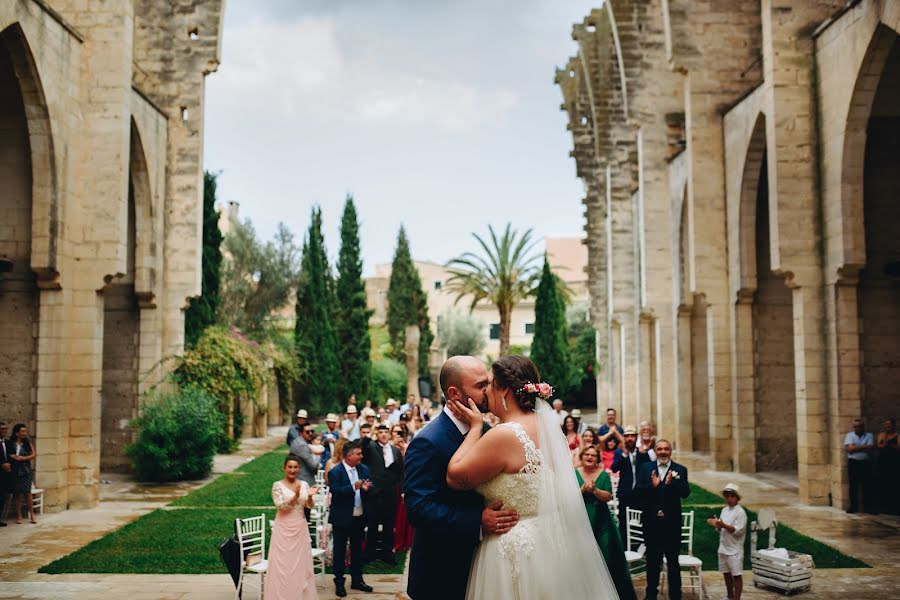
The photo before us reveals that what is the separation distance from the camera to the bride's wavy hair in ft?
14.3

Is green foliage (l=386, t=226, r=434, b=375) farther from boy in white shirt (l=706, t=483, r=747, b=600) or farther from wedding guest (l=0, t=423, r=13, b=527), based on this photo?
boy in white shirt (l=706, t=483, r=747, b=600)

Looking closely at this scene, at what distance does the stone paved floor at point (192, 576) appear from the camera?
925 cm

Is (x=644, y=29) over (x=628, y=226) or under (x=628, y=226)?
over

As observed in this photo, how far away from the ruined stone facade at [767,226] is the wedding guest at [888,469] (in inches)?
23.3

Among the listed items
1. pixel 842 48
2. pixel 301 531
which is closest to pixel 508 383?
pixel 301 531

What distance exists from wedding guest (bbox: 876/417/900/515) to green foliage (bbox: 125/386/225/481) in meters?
13.1

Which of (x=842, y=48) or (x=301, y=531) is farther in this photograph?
(x=842, y=48)

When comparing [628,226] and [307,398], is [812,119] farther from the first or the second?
[307,398]

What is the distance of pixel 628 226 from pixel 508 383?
94.9ft

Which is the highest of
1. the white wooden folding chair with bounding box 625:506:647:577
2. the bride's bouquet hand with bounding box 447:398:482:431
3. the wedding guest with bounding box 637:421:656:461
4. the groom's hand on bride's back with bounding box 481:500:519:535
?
the bride's bouquet hand with bounding box 447:398:482:431

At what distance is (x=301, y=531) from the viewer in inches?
330

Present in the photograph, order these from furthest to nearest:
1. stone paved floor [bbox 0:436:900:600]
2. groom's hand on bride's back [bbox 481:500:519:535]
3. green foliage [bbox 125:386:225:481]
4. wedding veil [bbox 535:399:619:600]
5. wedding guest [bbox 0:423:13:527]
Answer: green foliage [bbox 125:386:225:481] < wedding guest [bbox 0:423:13:527] < stone paved floor [bbox 0:436:900:600] < wedding veil [bbox 535:399:619:600] < groom's hand on bride's back [bbox 481:500:519:535]

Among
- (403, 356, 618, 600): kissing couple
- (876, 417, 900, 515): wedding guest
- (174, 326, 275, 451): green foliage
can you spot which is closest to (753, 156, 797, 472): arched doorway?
(876, 417, 900, 515): wedding guest

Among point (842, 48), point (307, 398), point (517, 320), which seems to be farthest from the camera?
point (517, 320)
